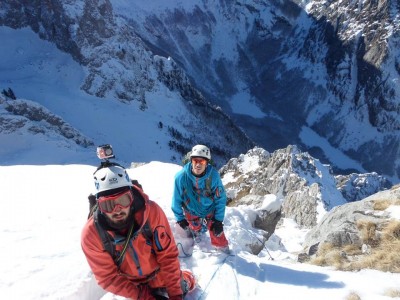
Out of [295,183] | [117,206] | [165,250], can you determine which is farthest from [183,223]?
[295,183]

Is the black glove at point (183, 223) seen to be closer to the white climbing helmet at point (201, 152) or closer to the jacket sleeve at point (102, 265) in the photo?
the white climbing helmet at point (201, 152)

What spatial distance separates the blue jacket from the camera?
8.84 metres

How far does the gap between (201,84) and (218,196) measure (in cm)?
18562

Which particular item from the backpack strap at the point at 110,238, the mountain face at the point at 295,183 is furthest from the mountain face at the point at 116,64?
the backpack strap at the point at 110,238

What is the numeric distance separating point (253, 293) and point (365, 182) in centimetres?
7234

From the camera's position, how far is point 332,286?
24.0 feet

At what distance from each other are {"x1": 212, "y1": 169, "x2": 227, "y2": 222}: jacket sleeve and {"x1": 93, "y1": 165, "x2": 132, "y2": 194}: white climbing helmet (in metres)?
3.44

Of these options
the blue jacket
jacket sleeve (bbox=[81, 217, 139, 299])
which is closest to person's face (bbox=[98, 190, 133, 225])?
jacket sleeve (bbox=[81, 217, 139, 299])

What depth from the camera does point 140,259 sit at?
622cm

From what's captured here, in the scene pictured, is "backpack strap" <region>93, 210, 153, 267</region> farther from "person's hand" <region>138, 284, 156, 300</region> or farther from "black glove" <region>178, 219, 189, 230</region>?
"black glove" <region>178, 219, 189, 230</region>

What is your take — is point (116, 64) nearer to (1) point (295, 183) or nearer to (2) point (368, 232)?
(1) point (295, 183)

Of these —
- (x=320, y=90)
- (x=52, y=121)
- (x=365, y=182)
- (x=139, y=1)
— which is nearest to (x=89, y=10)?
(x=52, y=121)

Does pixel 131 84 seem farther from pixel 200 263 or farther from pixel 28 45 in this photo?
pixel 200 263

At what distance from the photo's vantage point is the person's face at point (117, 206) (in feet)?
18.2
